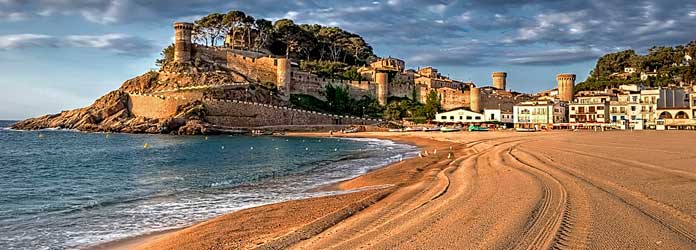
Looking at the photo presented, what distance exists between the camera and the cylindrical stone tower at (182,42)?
218 ft

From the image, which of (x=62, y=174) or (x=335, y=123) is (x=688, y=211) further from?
(x=335, y=123)

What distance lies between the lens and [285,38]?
83312 millimetres

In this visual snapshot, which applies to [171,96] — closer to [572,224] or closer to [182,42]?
[182,42]

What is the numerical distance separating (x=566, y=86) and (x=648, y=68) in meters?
25.8

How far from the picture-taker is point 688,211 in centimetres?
849

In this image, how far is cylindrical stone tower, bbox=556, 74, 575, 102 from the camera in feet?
236

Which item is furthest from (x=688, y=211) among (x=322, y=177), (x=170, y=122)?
(x=170, y=122)

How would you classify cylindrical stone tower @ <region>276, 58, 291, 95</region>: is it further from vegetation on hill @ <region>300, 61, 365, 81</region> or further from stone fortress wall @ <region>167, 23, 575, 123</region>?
vegetation on hill @ <region>300, 61, 365, 81</region>

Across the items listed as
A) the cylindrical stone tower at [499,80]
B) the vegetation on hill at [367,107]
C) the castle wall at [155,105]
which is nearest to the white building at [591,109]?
the vegetation on hill at [367,107]

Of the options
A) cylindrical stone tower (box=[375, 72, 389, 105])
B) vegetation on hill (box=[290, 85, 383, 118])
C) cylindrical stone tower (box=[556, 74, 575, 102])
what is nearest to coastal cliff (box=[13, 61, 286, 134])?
vegetation on hill (box=[290, 85, 383, 118])

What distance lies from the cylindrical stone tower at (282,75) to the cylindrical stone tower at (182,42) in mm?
11266

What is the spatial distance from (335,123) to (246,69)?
13.7 m

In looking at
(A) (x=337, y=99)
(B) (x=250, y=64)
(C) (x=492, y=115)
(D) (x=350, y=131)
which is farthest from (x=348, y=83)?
(C) (x=492, y=115)

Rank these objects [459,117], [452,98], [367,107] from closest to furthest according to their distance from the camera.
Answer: [459,117] < [367,107] < [452,98]
